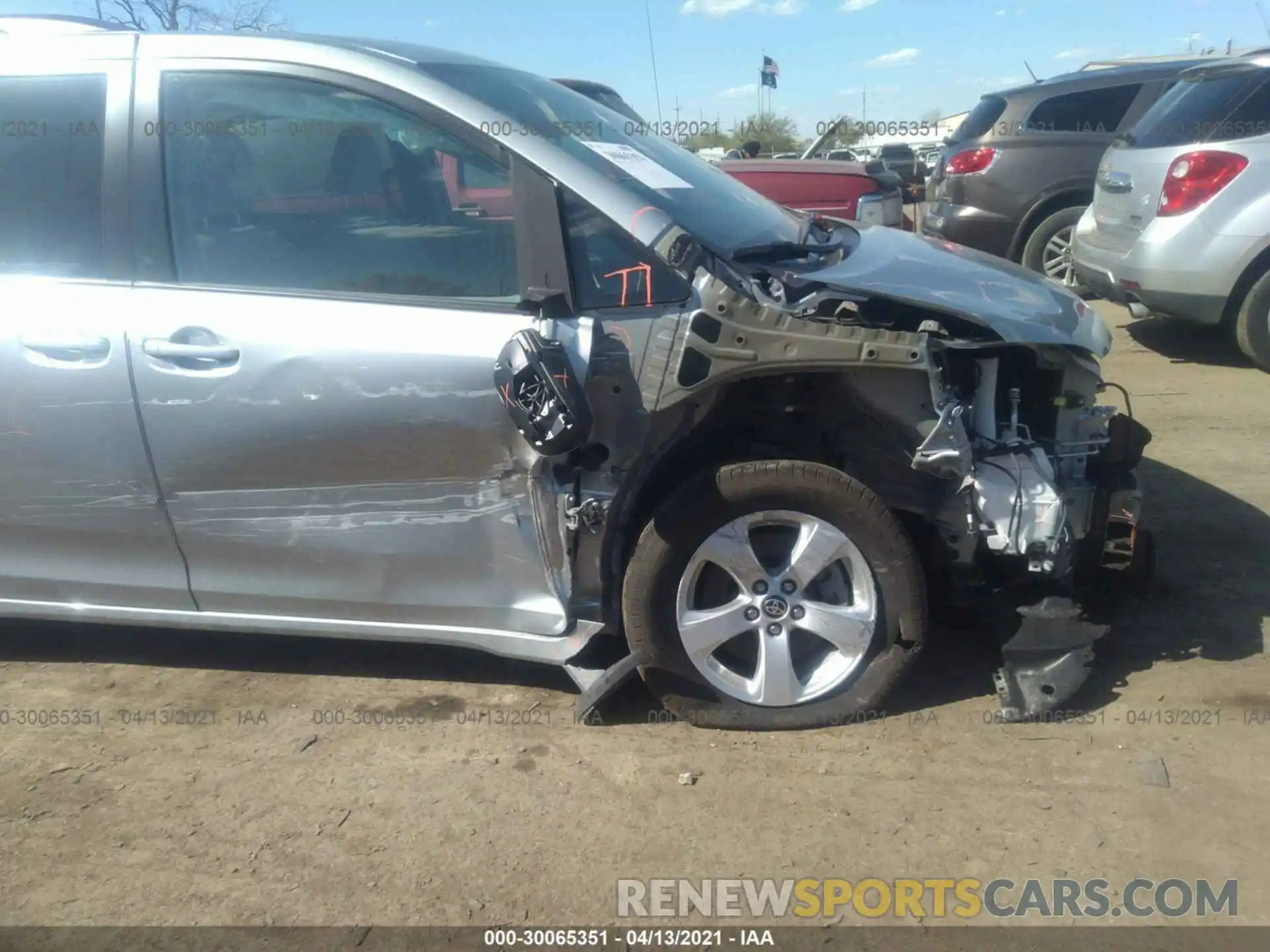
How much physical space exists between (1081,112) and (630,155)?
7.10 metres

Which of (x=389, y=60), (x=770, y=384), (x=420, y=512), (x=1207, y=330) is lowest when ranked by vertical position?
(x=1207, y=330)

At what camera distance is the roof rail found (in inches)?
130

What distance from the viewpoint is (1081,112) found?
898 centimetres

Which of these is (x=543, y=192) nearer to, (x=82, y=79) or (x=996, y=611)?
(x=82, y=79)

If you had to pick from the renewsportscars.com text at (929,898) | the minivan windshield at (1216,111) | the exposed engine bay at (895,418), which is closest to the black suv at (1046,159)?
the minivan windshield at (1216,111)

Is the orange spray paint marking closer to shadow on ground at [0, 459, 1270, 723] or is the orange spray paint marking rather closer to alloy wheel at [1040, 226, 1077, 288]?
shadow on ground at [0, 459, 1270, 723]

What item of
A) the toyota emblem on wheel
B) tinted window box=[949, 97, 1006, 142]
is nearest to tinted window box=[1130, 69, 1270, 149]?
tinted window box=[949, 97, 1006, 142]

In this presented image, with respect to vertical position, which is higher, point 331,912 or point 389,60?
point 389,60

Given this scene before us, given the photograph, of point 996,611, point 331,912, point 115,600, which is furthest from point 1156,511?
point 115,600

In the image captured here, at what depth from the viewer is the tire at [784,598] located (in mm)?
3014

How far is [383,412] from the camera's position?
116 inches

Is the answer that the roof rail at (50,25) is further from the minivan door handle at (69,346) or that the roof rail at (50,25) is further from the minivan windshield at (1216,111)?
the minivan windshield at (1216,111)

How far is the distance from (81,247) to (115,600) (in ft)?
3.47

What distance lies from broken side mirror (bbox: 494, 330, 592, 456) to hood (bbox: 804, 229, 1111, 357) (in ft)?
2.58
